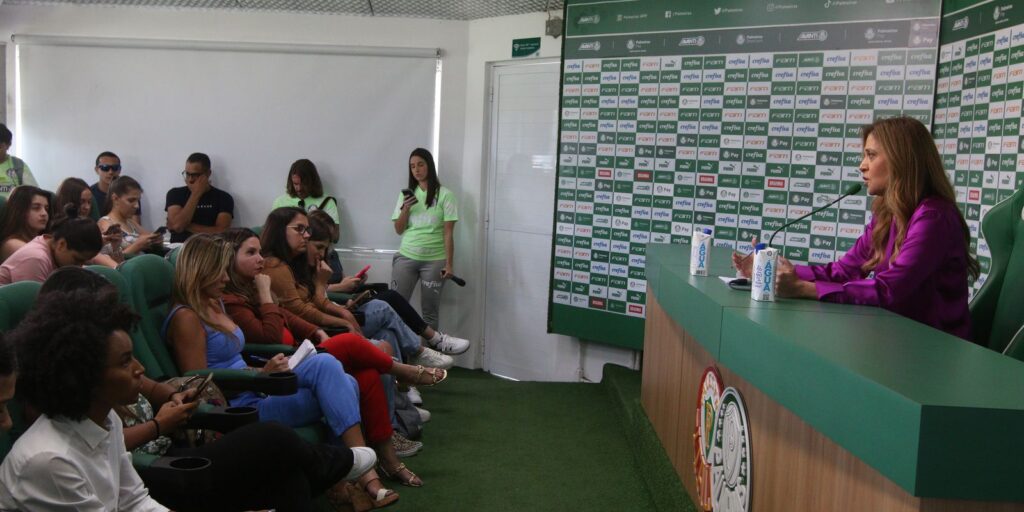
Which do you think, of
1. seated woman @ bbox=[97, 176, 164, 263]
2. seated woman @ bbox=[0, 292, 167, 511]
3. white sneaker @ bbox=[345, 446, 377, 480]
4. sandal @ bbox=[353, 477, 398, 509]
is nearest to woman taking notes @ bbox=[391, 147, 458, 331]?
seated woman @ bbox=[97, 176, 164, 263]

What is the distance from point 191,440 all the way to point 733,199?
3.31 m

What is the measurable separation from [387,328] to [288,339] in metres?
1.07

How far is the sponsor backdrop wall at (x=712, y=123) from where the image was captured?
4.56 meters

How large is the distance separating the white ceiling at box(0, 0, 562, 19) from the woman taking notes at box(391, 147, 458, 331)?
1008mm

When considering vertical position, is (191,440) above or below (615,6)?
below

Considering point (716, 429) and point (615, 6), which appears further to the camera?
point (615, 6)

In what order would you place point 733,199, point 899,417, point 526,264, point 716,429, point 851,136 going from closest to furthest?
point 899,417, point 716,429, point 851,136, point 733,199, point 526,264

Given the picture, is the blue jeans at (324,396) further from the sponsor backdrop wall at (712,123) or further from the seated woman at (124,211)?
the sponsor backdrop wall at (712,123)

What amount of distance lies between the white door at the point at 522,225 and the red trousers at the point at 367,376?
95.7 inches

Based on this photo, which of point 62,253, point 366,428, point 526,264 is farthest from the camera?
point 526,264

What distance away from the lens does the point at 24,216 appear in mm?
4074

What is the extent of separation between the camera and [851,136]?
15.2ft

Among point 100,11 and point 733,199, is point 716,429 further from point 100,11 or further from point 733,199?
point 100,11

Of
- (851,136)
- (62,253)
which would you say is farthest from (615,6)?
(62,253)
